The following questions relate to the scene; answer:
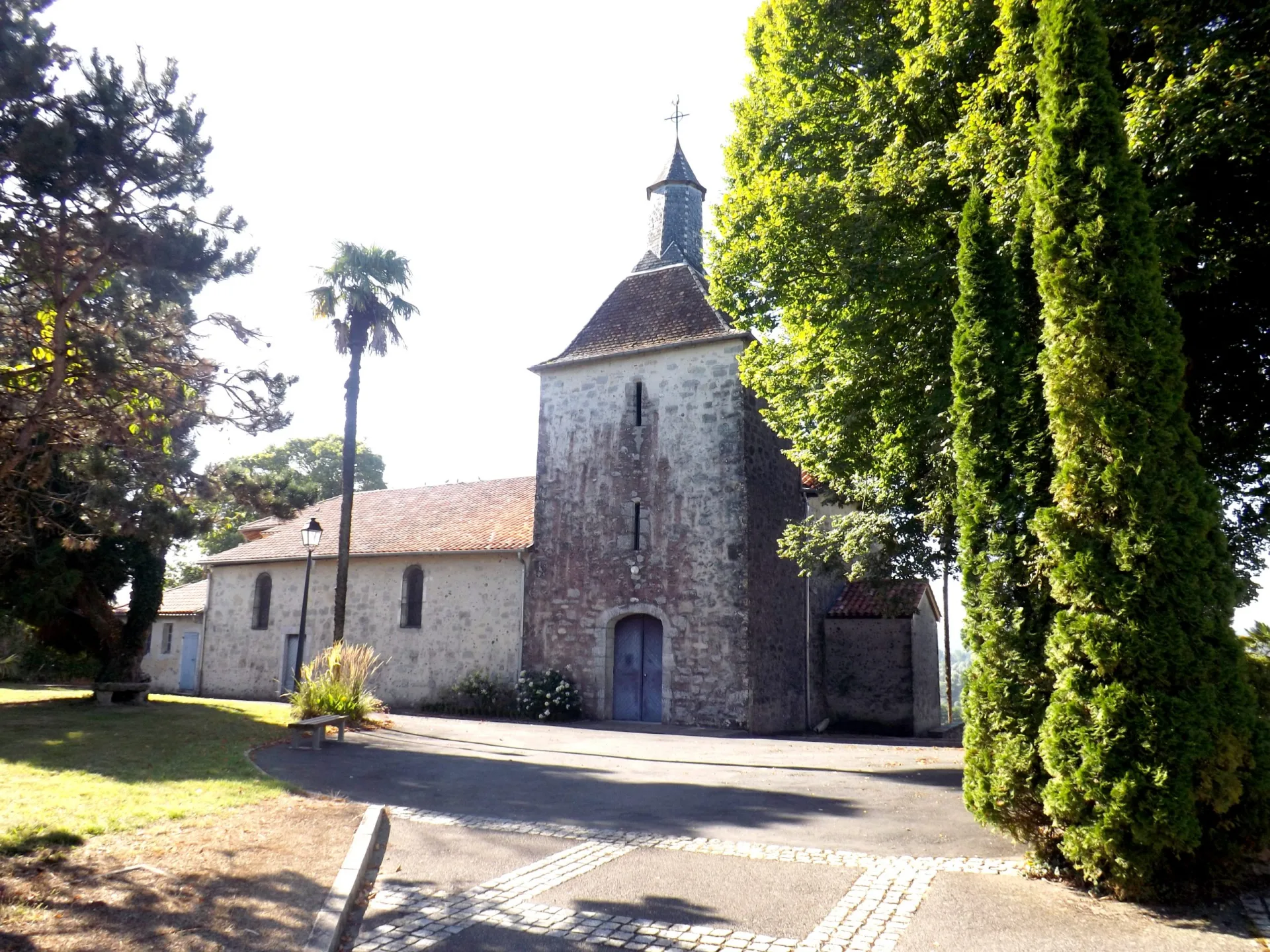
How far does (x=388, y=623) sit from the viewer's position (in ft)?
71.1

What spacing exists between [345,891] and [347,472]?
1487 centimetres

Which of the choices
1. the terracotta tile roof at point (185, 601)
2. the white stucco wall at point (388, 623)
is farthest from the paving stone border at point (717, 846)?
the terracotta tile roof at point (185, 601)

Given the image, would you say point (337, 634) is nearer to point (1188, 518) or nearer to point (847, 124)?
point (847, 124)

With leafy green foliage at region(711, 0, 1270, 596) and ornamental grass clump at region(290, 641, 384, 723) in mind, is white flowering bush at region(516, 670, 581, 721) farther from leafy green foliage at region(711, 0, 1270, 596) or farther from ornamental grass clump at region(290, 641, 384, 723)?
leafy green foliage at region(711, 0, 1270, 596)

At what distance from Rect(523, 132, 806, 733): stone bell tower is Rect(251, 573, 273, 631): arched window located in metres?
9.80

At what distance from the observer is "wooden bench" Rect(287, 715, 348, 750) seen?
11.6m

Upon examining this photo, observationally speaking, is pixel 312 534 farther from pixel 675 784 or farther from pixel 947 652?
pixel 947 652

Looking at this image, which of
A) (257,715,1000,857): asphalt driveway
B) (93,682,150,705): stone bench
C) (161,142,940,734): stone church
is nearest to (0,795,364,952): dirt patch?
(257,715,1000,857): asphalt driveway

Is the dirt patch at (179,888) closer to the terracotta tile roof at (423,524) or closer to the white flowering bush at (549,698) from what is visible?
the white flowering bush at (549,698)

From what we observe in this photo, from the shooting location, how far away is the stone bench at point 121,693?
15.8 metres

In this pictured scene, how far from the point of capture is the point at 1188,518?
5.45m

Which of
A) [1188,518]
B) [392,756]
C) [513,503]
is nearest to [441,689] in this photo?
[513,503]

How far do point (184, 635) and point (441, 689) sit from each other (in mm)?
12261

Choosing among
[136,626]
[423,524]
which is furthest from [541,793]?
[423,524]
